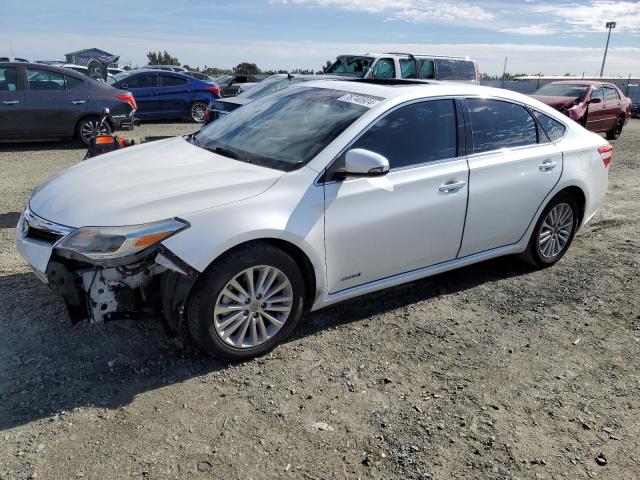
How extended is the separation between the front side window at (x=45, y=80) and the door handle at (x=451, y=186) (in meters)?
9.01

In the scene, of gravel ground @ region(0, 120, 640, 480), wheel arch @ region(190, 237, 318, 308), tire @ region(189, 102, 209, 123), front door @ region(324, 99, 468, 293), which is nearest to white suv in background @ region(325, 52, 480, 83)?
tire @ region(189, 102, 209, 123)

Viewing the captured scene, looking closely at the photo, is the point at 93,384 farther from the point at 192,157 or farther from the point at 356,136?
the point at 356,136

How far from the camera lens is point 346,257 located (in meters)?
3.52

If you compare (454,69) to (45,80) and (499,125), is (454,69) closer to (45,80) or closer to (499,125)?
(45,80)

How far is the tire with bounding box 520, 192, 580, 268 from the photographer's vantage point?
476 centimetres

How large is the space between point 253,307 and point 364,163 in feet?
3.62

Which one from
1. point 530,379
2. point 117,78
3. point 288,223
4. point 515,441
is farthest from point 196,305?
point 117,78

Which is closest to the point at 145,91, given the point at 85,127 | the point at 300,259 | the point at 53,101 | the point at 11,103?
the point at 85,127

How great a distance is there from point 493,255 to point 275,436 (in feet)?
8.50

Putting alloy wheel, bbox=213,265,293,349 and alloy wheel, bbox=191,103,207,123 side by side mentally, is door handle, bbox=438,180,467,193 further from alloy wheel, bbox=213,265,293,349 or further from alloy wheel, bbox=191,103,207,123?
alloy wheel, bbox=191,103,207,123

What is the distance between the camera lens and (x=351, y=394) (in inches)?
122

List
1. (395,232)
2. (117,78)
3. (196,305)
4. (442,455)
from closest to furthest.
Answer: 1. (442,455)
2. (196,305)
3. (395,232)
4. (117,78)

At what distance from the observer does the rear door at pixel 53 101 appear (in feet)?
33.0

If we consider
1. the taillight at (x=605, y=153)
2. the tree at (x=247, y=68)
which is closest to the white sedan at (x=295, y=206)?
the taillight at (x=605, y=153)
